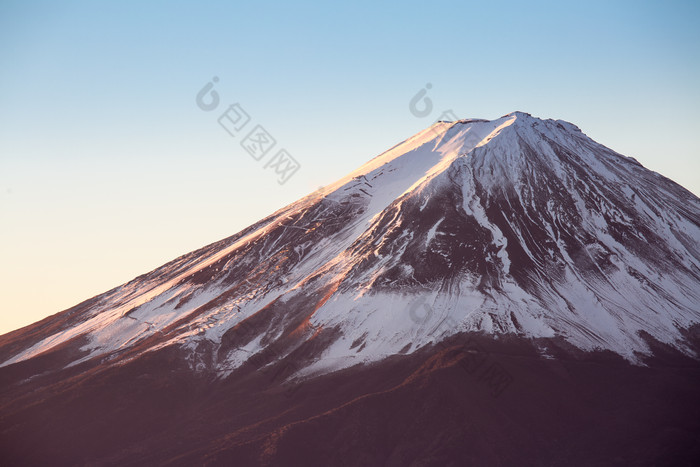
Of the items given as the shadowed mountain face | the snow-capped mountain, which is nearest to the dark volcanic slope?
the shadowed mountain face

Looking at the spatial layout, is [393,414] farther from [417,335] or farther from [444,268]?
[444,268]

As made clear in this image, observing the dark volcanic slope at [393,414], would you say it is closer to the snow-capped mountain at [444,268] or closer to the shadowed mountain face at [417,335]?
the shadowed mountain face at [417,335]

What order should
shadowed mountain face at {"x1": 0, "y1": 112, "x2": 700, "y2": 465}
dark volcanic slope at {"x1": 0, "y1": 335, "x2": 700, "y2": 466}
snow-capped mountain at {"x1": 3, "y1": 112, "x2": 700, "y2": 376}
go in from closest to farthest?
dark volcanic slope at {"x1": 0, "y1": 335, "x2": 700, "y2": 466} < shadowed mountain face at {"x1": 0, "y1": 112, "x2": 700, "y2": 465} < snow-capped mountain at {"x1": 3, "y1": 112, "x2": 700, "y2": 376}

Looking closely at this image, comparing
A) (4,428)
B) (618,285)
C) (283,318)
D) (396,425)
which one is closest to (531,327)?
(618,285)

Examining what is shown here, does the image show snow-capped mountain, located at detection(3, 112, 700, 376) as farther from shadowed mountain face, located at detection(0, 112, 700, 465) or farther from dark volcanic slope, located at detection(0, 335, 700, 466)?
dark volcanic slope, located at detection(0, 335, 700, 466)

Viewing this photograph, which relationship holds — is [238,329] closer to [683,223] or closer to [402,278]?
[402,278]

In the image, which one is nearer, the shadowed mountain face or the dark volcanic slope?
the dark volcanic slope

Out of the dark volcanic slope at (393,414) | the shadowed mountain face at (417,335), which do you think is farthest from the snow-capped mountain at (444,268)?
the dark volcanic slope at (393,414)

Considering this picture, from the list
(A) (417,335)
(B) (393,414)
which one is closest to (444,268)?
(A) (417,335)
